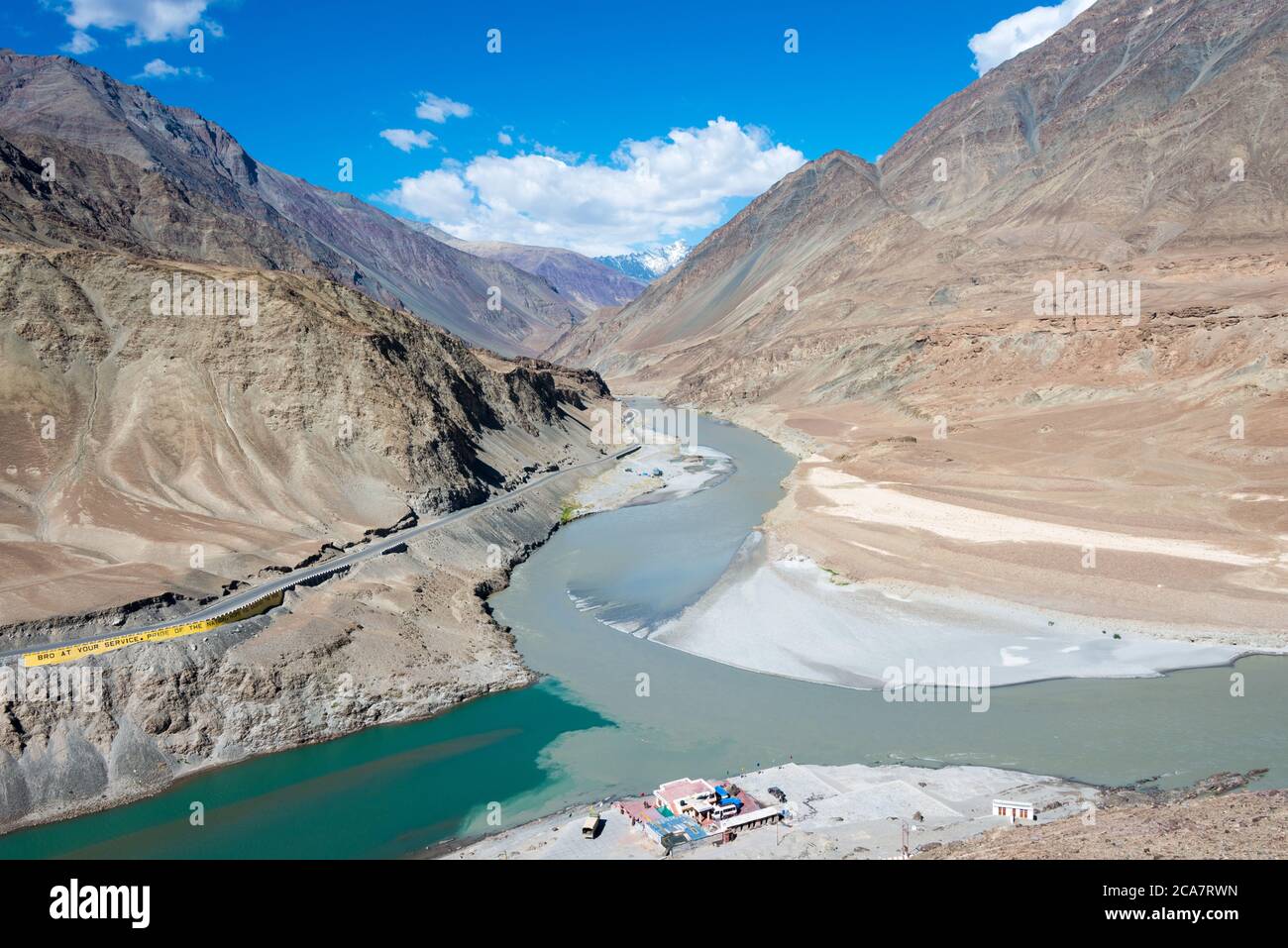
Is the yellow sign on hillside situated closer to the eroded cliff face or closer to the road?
the road

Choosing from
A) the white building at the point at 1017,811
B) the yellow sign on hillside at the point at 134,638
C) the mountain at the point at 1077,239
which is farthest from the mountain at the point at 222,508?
the mountain at the point at 1077,239

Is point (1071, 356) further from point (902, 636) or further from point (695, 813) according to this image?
point (695, 813)

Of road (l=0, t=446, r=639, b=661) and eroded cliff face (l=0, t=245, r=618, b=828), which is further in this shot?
road (l=0, t=446, r=639, b=661)

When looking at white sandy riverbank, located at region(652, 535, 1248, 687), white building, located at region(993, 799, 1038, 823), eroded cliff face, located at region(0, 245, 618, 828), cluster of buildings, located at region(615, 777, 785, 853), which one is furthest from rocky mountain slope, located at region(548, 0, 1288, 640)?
eroded cliff face, located at region(0, 245, 618, 828)

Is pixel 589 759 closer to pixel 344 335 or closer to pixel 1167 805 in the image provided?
pixel 1167 805

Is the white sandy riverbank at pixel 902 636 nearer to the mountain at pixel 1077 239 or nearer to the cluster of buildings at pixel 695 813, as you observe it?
the cluster of buildings at pixel 695 813

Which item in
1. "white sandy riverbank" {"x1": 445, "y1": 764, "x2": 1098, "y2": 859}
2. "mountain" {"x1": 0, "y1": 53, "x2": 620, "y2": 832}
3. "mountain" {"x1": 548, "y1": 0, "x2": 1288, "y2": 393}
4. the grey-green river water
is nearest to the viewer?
"white sandy riverbank" {"x1": 445, "y1": 764, "x2": 1098, "y2": 859}
